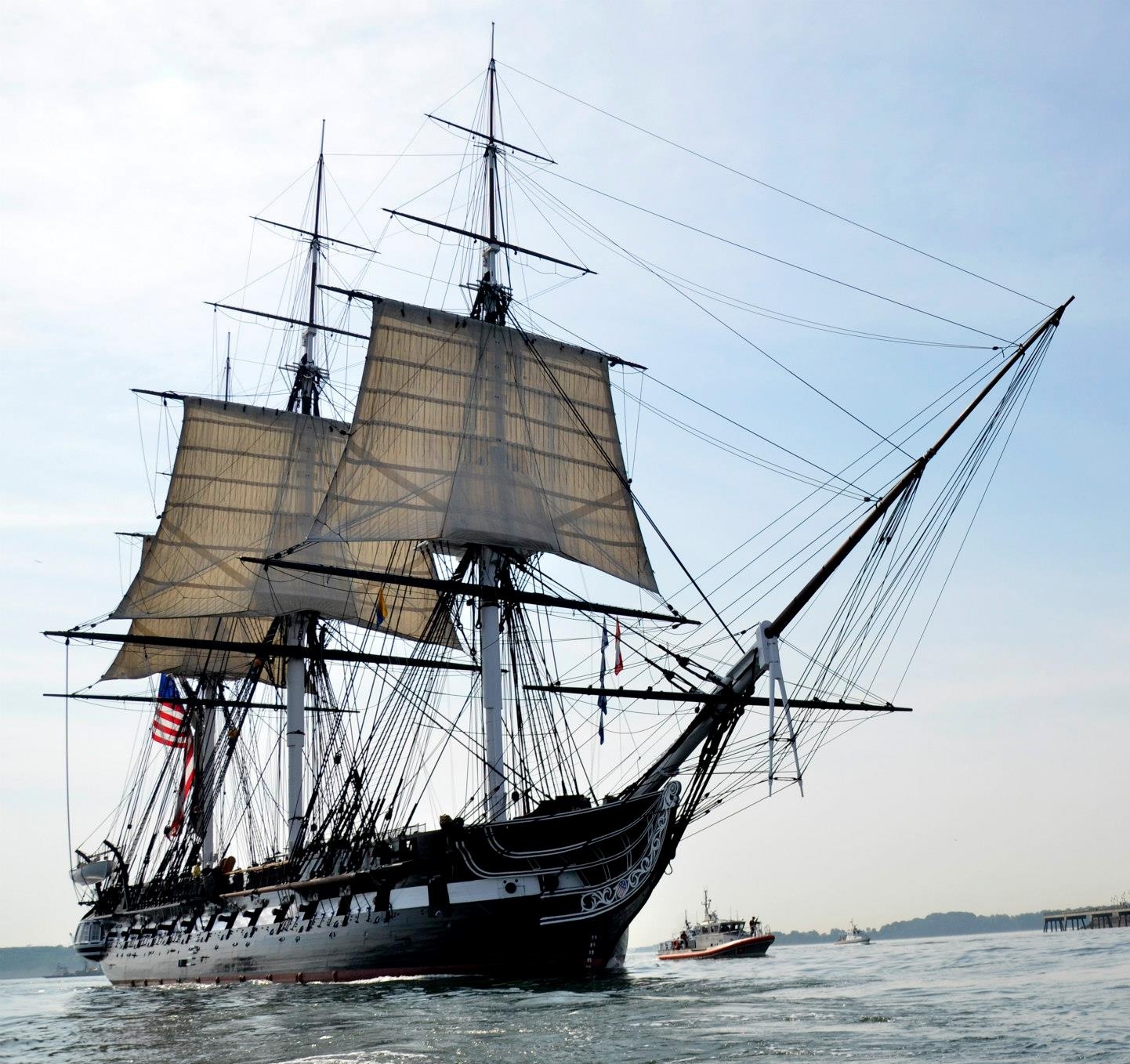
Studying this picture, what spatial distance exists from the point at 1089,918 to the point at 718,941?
6246cm

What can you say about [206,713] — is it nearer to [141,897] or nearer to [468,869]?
[141,897]

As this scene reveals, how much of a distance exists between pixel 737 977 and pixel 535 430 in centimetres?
2092

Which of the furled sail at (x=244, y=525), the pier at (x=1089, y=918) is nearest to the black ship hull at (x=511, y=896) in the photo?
the furled sail at (x=244, y=525)

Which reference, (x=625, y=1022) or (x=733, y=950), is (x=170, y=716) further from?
(x=625, y=1022)

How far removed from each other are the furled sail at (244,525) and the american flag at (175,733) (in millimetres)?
7575

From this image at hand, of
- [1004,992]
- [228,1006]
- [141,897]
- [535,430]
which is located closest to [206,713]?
[141,897]

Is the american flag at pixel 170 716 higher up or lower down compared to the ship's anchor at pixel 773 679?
higher up

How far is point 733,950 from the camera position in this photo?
263ft

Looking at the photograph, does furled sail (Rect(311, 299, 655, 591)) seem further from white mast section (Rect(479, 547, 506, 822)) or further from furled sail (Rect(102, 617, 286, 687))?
furled sail (Rect(102, 617, 286, 687))

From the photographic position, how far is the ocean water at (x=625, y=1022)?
67.7 ft

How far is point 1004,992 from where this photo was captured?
31344 mm

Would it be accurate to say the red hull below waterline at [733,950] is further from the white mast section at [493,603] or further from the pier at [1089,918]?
the pier at [1089,918]

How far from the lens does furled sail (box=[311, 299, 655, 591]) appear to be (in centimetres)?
4747

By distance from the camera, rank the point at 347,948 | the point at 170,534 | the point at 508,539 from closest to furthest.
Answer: the point at 347,948 → the point at 508,539 → the point at 170,534
